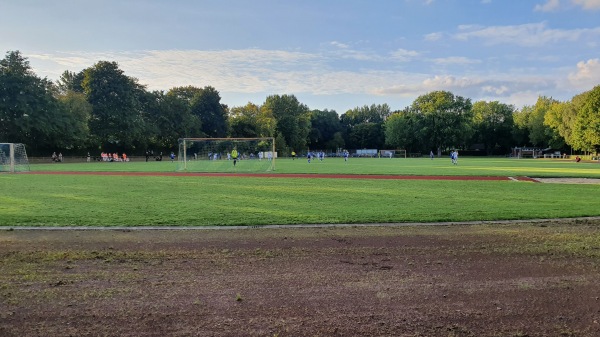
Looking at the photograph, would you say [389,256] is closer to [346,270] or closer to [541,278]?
[346,270]

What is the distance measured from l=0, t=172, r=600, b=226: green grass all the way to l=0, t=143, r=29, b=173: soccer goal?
2067 centimetres

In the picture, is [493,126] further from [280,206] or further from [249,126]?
[280,206]

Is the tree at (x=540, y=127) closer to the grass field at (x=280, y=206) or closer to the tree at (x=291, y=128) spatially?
the tree at (x=291, y=128)

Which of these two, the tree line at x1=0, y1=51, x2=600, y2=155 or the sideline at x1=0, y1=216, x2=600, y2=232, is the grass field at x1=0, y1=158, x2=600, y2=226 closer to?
the sideline at x1=0, y1=216, x2=600, y2=232

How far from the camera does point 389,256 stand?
6.88m

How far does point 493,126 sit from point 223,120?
71015 millimetres

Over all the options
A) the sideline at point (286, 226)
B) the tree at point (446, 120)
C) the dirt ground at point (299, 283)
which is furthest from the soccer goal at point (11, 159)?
the tree at point (446, 120)

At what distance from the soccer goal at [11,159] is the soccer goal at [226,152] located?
1285cm

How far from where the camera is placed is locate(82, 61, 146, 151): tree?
A: 69.3 metres

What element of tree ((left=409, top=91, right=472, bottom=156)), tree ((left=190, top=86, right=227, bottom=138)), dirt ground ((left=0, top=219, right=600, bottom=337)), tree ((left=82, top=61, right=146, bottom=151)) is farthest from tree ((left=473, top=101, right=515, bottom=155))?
dirt ground ((left=0, top=219, right=600, bottom=337))

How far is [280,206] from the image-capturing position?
41.5ft

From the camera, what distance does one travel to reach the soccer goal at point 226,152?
131 feet

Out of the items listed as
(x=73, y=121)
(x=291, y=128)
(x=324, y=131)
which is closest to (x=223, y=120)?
(x=291, y=128)

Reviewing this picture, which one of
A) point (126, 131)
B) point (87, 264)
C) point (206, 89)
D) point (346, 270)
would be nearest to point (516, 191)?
point (346, 270)
